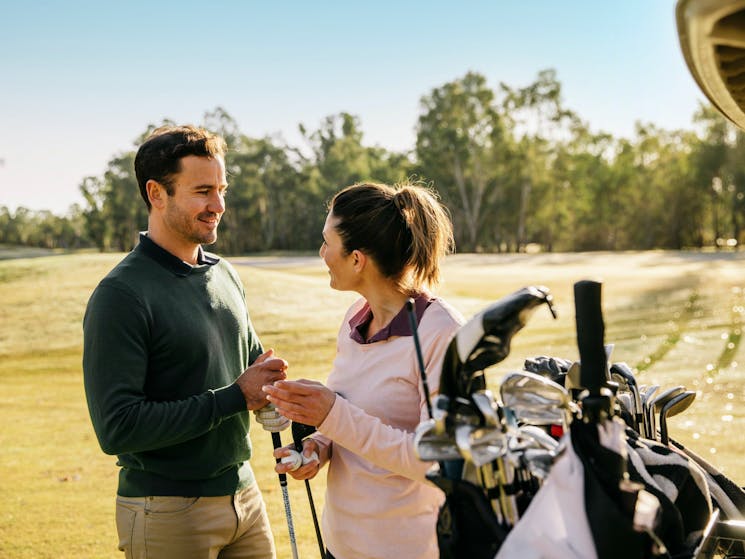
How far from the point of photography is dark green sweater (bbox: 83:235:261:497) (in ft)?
7.76

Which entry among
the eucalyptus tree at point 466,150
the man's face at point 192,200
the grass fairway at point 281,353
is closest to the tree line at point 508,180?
the eucalyptus tree at point 466,150

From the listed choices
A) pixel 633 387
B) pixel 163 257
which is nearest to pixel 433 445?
pixel 633 387

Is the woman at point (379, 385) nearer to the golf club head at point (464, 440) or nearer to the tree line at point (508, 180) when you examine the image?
the golf club head at point (464, 440)

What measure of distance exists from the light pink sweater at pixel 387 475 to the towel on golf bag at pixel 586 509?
0.96 m

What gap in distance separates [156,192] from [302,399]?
1.07m

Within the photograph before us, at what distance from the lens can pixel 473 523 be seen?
4.24 ft

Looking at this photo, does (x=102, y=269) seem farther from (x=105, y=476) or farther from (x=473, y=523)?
(x=473, y=523)

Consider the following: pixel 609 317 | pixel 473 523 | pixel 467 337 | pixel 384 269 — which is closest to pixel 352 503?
pixel 384 269

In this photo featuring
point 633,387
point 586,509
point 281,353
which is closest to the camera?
point 586,509

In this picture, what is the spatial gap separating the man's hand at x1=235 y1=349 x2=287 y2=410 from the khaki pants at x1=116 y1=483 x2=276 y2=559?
405 mm

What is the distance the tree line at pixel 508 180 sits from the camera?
62.0 metres

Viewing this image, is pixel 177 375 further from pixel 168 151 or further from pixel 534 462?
pixel 534 462

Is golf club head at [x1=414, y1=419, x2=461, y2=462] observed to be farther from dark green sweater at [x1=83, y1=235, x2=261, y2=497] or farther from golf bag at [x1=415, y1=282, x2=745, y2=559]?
dark green sweater at [x1=83, y1=235, x2=261, y2=497]

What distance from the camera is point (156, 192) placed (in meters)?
2.74
